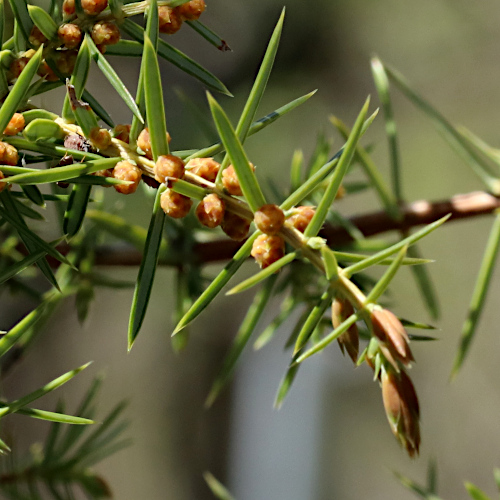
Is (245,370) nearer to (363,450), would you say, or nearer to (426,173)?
(363,450)

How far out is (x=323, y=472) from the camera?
3.71 ft

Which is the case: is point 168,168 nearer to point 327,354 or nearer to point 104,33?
point 104,33

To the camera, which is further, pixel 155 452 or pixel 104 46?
pixel 155 452

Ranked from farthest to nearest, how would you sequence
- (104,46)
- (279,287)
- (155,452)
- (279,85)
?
(155,452)
(279,85)
(279,287)
(104,46)

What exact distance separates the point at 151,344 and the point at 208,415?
0.18 m

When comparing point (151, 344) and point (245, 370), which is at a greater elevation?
point (151, 344)

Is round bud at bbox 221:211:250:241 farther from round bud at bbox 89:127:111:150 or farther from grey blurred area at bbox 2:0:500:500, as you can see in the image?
grey blurred area at bbox 2:0:500:500

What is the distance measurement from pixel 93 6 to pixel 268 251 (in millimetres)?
67

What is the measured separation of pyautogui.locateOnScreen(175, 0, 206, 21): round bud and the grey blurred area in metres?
0.90

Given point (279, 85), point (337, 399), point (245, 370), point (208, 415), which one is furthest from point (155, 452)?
point (279, 85)

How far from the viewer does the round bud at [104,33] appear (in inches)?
5.0

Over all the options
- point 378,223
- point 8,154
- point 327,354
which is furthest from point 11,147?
point 327,354

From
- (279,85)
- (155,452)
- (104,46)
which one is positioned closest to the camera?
(104,46)

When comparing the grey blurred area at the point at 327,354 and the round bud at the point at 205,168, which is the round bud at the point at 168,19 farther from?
the grey blurred area at the point at 327,354
